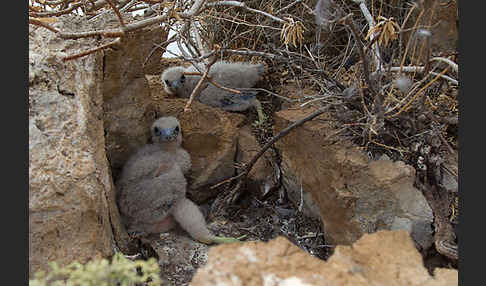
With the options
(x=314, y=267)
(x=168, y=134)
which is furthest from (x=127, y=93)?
(x=314, y=267)

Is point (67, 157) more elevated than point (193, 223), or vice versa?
point (67, 157)

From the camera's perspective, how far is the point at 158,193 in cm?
263

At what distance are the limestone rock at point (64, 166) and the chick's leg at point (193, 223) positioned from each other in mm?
516

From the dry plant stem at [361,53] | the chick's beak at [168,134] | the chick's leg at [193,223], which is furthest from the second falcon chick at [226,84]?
the dry plant stem at [361,53]

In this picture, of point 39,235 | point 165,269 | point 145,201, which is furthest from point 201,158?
point 39,235

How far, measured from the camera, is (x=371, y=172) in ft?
7.34

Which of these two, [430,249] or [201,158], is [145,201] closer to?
[201,158]

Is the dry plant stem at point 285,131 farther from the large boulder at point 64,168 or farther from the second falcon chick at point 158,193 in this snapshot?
the large boulder at point 64,168

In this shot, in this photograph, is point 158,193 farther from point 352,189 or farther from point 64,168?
point 352,189

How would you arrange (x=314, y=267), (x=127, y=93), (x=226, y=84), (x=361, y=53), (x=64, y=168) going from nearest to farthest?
1. (x=314, y=267)
2. (x=64, y=168)
3. (x=361, y=53)
4. (x=127, y=93)
5. (x=226, y=84)

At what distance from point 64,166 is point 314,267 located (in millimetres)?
1032

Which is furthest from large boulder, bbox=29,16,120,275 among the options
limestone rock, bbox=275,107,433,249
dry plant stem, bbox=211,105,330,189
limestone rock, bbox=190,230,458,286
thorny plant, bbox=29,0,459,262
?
limestone rock, bbox=275,107,433,249

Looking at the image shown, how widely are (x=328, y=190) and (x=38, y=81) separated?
1.47 m

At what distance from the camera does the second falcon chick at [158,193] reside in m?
2.55
